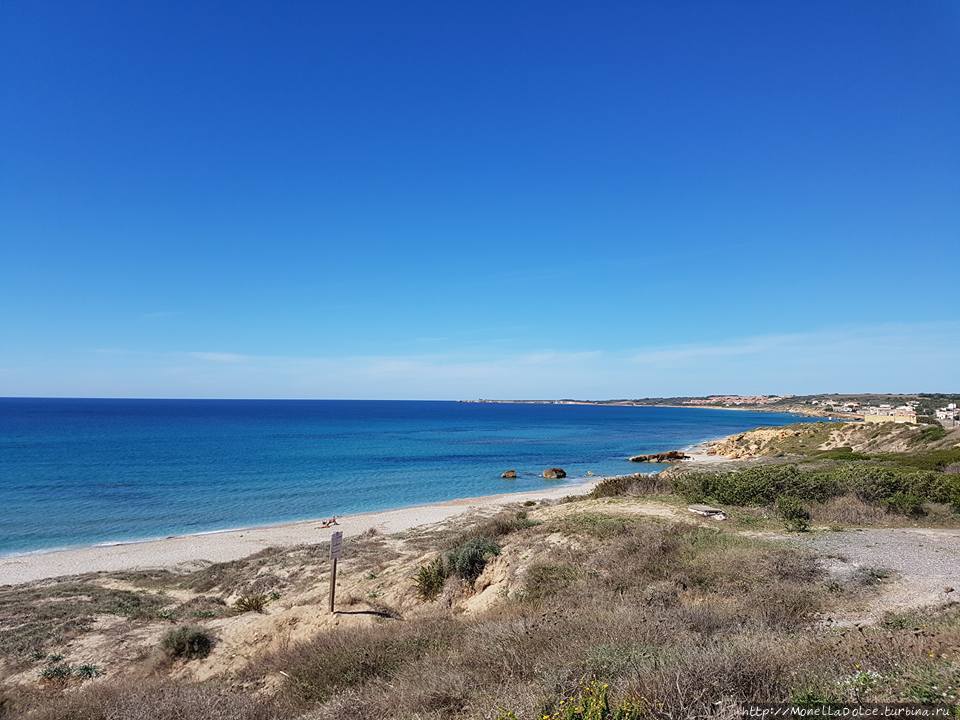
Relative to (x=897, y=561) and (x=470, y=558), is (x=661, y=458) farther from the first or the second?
(x=470, y=558)

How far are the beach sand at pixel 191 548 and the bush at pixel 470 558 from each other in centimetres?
1290

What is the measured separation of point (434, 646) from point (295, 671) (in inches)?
77.3

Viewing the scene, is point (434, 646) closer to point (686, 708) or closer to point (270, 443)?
point (686, 708)

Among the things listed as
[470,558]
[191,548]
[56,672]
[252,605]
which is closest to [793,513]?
[470,558]

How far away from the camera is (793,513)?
1516cm

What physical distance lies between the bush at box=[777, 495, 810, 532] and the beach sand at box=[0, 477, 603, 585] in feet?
54.2

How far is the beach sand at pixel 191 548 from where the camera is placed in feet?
70.1

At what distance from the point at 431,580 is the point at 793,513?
1019cm

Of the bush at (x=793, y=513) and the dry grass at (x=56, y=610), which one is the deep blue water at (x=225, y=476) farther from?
the bush at (x=793, y=513)

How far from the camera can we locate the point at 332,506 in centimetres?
3609

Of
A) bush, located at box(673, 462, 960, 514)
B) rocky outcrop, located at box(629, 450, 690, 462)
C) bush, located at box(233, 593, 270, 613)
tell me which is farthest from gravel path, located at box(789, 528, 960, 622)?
rocky outcrop, located at box(629, 450, 690, 462)

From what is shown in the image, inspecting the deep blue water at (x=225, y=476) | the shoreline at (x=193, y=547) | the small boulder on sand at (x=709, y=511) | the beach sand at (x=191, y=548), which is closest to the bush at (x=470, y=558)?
the small boulder on sand at (x=709, y=511)

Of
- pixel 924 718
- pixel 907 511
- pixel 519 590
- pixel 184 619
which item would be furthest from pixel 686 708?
pixel 907 511

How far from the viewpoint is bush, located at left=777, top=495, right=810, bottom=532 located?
14125 mm
